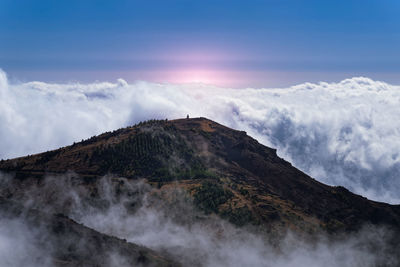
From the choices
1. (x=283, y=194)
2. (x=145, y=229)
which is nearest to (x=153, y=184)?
(x=145, y=229)

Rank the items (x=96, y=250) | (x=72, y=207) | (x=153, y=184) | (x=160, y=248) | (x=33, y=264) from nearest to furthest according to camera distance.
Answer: (x=33, y=264) < (x=96, y=250) < (x=160, y=248) < (x=72, y=207) < (x=153, y=184)

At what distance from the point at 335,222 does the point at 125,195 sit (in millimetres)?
106224

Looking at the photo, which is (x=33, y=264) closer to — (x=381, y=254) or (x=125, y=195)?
(x=125, y=195)

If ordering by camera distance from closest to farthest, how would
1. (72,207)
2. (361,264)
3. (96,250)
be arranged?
(96,250), (361,264), (72,207)

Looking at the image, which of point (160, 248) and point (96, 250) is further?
point (160, 248)

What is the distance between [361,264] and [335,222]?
30.4m

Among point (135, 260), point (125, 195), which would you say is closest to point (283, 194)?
point (125, 195)

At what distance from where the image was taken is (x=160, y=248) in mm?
130250

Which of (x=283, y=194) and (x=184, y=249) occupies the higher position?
(x=283, y=194)

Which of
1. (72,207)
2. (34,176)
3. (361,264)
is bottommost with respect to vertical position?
(361,264)

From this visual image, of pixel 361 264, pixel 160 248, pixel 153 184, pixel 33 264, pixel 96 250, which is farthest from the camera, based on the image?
pixel 153 184

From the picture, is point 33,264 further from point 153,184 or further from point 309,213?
point 309,213

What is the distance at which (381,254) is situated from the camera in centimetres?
14988

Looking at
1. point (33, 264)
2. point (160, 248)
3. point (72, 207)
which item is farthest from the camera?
point (72, 207)
